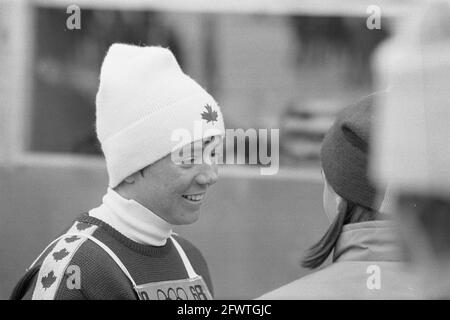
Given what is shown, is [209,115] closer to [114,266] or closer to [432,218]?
[114,266]

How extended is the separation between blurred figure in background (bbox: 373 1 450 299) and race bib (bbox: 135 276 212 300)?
51.6 inches

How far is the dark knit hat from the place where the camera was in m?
1.88

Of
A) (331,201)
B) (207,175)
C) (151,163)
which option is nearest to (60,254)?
(151,163)

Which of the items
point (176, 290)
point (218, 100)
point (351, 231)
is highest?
point (218, 100)

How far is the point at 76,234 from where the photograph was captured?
2.23 metres

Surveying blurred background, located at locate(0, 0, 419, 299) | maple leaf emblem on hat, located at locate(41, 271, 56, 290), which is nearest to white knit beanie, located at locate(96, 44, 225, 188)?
maple leaf emblem on hat, located at locate(41, 271, 56, 290)

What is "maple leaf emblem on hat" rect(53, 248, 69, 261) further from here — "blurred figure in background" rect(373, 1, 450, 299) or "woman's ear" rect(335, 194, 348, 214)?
"blurred figure in background" rect(373, 1, 450, 299)

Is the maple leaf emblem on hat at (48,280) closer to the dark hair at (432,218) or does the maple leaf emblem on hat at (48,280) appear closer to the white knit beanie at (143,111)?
the white knit beanie at (143,111)

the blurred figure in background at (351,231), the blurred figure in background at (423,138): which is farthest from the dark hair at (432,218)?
the blurred figure in background at (351,231)

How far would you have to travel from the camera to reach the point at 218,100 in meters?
4.55

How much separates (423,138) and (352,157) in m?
1.00
